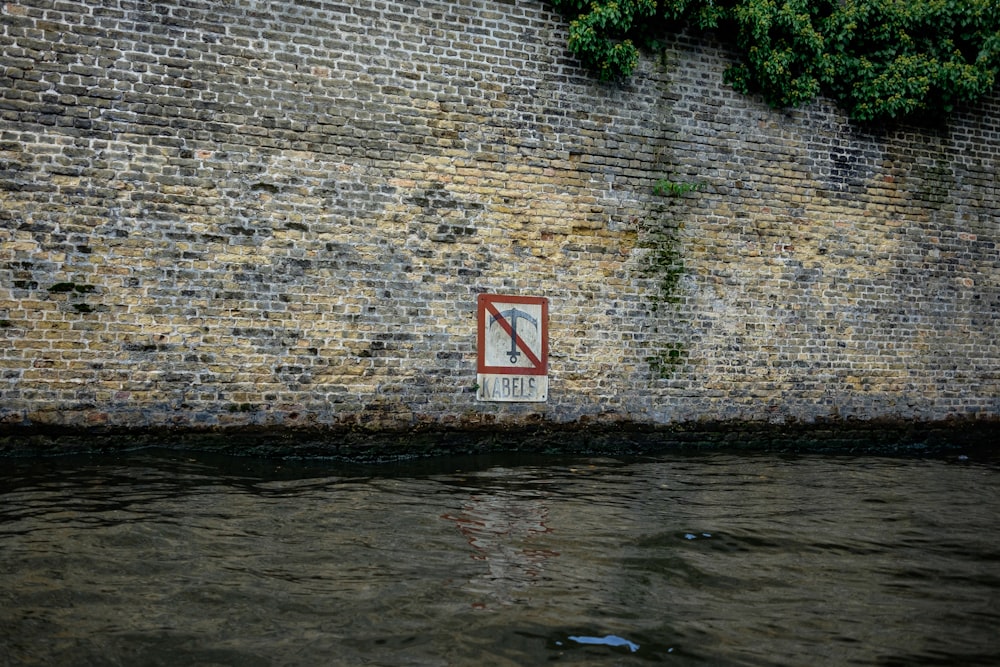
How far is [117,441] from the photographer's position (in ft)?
26.5

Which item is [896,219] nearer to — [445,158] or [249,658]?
[445,158]

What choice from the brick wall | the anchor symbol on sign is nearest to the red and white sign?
the anchor symbol on sign

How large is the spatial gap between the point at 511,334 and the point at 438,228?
1413mm

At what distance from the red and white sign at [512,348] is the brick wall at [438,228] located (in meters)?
0.14

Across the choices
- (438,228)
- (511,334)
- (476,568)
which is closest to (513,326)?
(511,334)

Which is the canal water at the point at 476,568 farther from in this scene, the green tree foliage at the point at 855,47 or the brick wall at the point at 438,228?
the green tree foliage at the point at 855,47

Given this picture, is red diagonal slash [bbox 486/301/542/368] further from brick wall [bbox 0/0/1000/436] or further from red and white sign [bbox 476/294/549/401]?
brick wall [bbox 0/0/1000/436]

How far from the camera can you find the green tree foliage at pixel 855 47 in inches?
403

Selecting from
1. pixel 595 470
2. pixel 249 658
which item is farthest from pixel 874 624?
pixel 595 470

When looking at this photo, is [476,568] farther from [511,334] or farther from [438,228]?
[438,228]

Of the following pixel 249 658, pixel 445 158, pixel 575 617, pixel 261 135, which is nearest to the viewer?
pixel 249 658

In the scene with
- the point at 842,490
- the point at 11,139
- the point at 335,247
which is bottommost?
the point at 842,490

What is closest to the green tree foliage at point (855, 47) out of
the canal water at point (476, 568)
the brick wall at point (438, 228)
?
the brick wall at point (438, 228)

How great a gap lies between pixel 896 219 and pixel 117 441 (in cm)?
970
